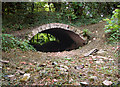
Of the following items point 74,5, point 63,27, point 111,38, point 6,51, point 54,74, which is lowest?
point 54,74

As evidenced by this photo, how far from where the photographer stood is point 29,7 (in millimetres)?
8398

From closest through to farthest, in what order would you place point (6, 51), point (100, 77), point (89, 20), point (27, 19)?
point (100, 77), point (6, 51), point (27, 19), point (89, 20)

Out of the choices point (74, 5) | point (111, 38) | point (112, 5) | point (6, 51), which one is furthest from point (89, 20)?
point (6, 51)

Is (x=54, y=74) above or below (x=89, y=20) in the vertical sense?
below

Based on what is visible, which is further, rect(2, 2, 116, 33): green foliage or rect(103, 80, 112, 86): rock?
rect(2, 2, 116, 33): green foliage

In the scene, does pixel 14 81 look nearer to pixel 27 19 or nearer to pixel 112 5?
pixel 27 19

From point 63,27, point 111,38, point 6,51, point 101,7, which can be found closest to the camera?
point 6,51

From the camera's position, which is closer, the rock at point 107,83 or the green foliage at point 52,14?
the rock at point 107,83

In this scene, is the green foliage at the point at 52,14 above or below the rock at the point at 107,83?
above

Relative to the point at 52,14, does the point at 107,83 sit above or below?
below

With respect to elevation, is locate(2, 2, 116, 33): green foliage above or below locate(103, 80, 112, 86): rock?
above

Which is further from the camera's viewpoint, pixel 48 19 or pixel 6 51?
pixel 48 19

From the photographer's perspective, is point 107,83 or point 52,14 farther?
point 52,14

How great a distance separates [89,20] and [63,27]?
8.99 ft
